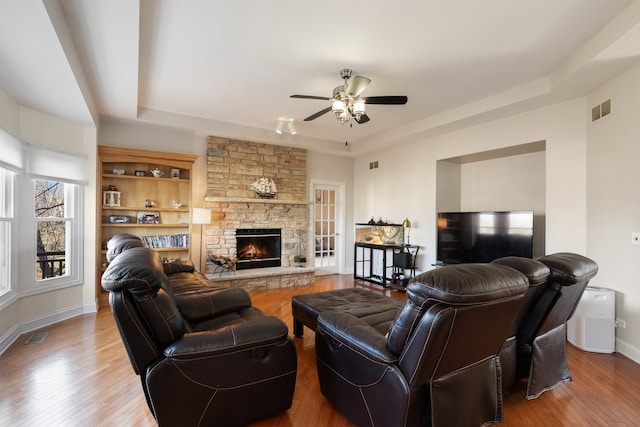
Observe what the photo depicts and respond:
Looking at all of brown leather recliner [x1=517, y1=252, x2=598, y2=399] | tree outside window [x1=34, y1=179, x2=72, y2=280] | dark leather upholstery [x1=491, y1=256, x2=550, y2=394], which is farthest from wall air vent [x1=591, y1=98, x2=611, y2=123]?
tree outside window [x1=34, y1=179, x2=72, y2=280]

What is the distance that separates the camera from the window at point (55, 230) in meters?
3.57

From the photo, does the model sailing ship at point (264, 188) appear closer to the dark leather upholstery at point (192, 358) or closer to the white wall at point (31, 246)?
the white wall at point (31, 246)

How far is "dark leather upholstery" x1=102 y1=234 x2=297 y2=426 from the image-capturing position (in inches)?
59.4

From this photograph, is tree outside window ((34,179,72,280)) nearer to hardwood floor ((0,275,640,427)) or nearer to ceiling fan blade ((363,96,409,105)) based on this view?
hardwood floor ((0,275,640,427))

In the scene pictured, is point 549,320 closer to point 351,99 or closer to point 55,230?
point 351,99

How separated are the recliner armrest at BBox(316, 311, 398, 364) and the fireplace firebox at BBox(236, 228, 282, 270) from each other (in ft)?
12.5

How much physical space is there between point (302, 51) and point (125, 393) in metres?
3.10

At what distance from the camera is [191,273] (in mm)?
3949

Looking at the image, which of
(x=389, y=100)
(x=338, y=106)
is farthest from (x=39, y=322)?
(x=389, y=100)

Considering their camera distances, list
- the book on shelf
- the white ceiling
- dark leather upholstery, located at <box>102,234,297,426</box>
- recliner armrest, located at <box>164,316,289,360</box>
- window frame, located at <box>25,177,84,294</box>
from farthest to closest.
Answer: the book on shelf
window frame, located at <box>25,177,84,294</box>
the white ceiling
recliner armrest, located at <box>164,316,289,360</box>
dark leather upholstery, located at <box>102,234,297,426</box>

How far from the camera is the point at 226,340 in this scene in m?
1.71

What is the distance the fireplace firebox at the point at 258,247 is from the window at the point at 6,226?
2939 millimetres

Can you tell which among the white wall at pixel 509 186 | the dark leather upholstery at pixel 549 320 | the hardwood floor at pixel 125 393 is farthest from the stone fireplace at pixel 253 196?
the dark leather upholstery at pixel 549 320

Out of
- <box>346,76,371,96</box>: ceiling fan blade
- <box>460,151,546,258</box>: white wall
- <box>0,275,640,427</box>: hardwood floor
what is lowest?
<box>0,275,640,427</box>: hardwood floor
